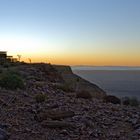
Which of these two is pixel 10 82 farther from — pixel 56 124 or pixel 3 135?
pixel 3 135

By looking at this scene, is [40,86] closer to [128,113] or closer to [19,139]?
[128,113]

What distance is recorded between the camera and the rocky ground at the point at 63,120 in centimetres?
1576

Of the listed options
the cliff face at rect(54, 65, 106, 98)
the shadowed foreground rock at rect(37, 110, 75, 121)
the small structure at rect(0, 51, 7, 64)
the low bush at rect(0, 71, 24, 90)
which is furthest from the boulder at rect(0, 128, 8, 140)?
the small structure at rect(0, 51, 7, 64)

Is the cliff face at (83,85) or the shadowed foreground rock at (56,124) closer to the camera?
the shadowed foreground rock at (56,124)

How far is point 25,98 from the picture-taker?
21109 mm

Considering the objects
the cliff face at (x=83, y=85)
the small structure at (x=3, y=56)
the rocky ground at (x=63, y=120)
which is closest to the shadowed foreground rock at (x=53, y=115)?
the rocky ground at (x=63, y=120)

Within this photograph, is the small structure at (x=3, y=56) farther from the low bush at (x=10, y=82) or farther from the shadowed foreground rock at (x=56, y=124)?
the shadowed foreground rock at (x=56, y=124)

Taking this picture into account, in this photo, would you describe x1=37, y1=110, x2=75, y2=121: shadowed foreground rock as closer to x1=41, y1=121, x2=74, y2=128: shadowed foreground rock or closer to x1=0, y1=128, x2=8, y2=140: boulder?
x1=41, y1=121, x2=74, y2=128: shadowed foreground rock

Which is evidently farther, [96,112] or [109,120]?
[96,112]

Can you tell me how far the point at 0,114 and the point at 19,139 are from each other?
2612 millimetres

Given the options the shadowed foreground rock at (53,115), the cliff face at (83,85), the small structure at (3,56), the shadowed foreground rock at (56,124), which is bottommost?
the cliff face at (83,85)

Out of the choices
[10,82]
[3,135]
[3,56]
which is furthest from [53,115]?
[3,56]

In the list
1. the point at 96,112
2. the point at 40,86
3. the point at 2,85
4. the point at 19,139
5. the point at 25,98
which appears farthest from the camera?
the point at 40,86

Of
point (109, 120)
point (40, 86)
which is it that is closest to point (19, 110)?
point (109, 120)
